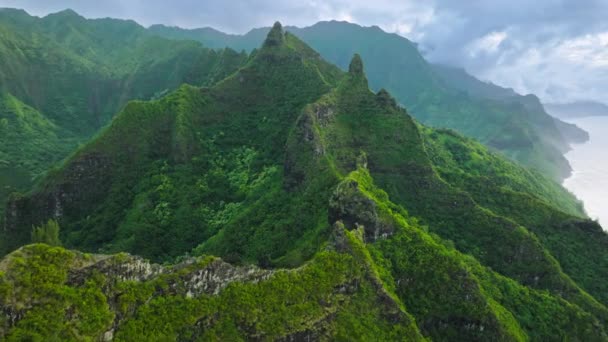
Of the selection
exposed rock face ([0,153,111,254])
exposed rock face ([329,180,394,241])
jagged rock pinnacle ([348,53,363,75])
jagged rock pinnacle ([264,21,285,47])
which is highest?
jagged rock pinnacle ([264,21,285,47])

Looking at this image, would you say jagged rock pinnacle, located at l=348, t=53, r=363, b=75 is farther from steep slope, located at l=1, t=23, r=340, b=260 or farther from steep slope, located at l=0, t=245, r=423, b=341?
steep slope, located at l=0, t=245, r=423, b=341

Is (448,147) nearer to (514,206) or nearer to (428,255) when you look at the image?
(514,206)

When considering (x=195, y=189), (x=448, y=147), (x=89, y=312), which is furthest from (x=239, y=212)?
(x=448, y=147)

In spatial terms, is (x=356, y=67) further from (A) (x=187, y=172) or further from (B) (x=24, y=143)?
(B) (x=24, y=143)

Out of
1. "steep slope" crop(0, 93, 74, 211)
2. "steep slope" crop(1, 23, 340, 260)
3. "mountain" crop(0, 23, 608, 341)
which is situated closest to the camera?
"mountain" crop(0, 23, 608, 341)

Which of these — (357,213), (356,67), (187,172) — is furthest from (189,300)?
(356,67)

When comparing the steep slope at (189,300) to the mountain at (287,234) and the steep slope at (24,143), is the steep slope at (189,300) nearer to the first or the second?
the mountain at (287,234)

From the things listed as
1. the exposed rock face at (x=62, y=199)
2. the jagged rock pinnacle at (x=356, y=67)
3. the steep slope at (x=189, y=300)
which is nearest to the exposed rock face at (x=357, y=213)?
the steep slope at (x=189, y=300)

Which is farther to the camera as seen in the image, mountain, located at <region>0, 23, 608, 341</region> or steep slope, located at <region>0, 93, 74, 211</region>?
steep slope, located at <region>0, 93, 74, 211</region>

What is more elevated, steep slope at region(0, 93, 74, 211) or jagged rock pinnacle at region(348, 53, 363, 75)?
jagged rock pinnacle at region(348, 53, 363, 75)

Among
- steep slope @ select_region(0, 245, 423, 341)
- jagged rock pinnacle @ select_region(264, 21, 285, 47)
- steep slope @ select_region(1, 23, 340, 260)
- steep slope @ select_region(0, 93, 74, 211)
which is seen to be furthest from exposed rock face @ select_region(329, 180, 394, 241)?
steep slope @ select_region(0, 93, 74, 211)
